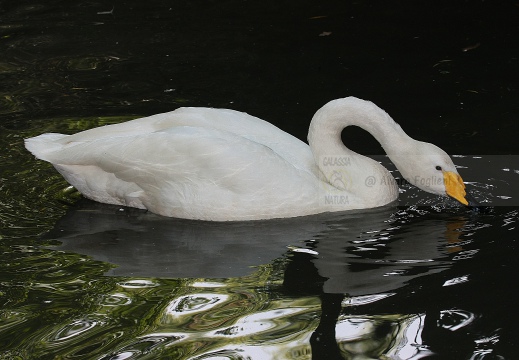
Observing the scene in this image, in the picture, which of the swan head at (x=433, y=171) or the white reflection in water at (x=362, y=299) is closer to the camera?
the white reflection in water at (x=362, y=299)

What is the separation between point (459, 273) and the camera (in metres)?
6.19

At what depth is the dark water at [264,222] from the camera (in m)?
5.54

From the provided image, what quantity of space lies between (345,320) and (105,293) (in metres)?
1.59

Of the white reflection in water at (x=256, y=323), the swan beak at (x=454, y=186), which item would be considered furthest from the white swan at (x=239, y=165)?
the white reflection in water at (x=256, y=323)

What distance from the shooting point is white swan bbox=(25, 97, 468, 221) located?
7.24 metres

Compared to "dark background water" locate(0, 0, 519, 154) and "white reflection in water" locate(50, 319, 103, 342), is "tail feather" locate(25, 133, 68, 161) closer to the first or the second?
"dark background water" locate(0, 0, 519, 154)

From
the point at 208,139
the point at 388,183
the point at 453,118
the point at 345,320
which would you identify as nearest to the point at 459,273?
the point at 345,320

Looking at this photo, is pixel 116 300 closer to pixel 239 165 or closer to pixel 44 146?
pixel 239 165

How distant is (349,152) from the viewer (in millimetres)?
7660

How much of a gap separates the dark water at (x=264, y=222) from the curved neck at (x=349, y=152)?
22cm

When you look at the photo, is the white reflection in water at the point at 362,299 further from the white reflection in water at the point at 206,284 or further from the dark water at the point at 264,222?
the white reflection in water at the point at 206,284

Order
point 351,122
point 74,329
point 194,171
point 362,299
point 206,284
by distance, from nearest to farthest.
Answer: point 74,329, point 362,299, point 206,284, point 194,171, point 351,122

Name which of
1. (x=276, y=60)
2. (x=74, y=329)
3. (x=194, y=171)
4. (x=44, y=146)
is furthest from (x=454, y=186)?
(x=276, y=60)

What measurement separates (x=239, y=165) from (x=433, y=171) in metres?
1.50
